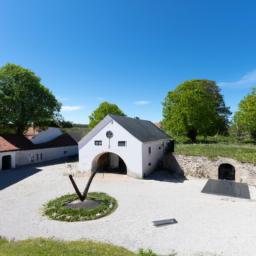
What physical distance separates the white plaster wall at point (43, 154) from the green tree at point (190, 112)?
17.8 m

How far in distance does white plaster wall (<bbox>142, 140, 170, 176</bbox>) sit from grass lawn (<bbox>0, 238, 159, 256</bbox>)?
12.5 m

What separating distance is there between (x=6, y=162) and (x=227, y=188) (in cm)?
2457

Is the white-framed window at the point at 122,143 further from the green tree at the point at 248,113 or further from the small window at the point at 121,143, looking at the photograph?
the green tree at the point at 248,113

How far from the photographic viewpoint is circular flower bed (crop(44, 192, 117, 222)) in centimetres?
1129

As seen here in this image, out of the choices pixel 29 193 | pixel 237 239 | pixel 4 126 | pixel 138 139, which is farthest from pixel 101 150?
pixel 4 126

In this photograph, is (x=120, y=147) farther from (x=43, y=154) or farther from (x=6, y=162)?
(x=43, y=154)

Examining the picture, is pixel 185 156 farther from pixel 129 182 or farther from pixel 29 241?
pixel 29 241

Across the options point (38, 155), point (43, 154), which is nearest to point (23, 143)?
point (38, 155)

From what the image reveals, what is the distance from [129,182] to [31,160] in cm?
1726

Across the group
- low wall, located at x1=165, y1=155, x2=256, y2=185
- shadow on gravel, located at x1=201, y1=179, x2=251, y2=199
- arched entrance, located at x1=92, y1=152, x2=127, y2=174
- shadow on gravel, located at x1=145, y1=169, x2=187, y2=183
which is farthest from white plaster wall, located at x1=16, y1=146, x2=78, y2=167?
shadow on gravel, located at x1=201, y1=179, x2=251, y2=199

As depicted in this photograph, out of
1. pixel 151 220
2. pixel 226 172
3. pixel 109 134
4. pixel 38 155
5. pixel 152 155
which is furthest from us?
pixel 38 155

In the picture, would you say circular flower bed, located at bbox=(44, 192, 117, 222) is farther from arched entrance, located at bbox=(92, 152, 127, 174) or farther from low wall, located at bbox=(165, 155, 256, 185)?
low wall, located at bbox=(165, 155, 256, 185)

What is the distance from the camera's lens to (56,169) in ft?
80.2

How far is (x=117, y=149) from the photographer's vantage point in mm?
20906
